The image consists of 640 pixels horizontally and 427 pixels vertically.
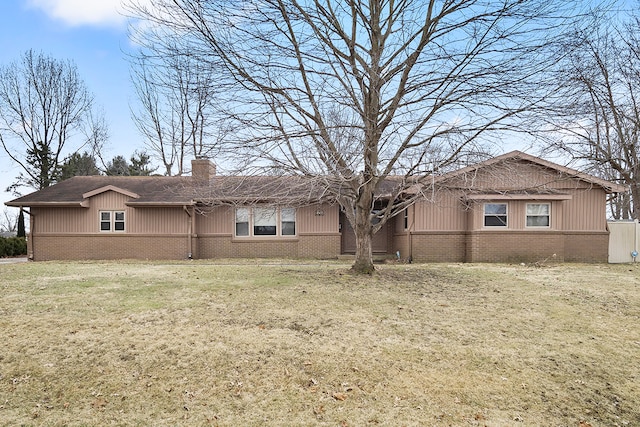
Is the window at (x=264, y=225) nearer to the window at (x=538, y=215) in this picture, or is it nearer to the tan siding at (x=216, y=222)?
the tan siding at (x=216, y=222)

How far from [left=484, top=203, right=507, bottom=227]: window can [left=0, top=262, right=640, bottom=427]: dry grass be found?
7.23 metres

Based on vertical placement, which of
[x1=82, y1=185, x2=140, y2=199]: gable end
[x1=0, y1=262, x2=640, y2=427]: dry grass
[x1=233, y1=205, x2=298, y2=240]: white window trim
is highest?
[x1=82, y1=185, x2=140, y2=199]: gable end

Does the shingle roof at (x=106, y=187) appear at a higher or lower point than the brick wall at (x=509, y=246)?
higher

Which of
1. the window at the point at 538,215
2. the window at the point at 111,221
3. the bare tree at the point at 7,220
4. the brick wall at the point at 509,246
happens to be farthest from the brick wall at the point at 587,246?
the bare tree at the point at 7,220

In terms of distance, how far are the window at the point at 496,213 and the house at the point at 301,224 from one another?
0.04 meters

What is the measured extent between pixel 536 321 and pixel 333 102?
19.2 ft

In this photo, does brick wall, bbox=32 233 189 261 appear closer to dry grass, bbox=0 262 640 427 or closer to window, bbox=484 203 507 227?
dry grass, bbox=0 262 640 427

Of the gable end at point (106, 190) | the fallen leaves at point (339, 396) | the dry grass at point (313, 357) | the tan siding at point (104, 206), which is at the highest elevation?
the gable end at point (106, 190)

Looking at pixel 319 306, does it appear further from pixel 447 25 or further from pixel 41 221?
pixel 41 221

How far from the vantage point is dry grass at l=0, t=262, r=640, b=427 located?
3.55 m

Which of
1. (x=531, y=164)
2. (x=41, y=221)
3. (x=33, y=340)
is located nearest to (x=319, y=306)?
(x=33, y=340)

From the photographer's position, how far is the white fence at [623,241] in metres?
15.5

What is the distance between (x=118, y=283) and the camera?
845 cm

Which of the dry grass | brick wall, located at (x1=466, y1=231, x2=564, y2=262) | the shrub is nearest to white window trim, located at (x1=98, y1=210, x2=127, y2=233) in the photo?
the shrub
